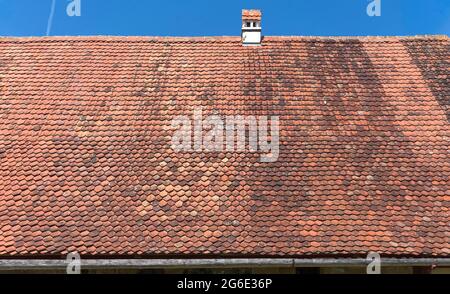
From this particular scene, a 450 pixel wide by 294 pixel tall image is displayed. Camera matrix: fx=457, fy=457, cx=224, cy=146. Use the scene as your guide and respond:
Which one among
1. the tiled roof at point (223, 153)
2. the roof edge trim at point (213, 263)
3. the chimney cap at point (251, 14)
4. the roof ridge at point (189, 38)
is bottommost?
the roof edge trim at point (213, 263)

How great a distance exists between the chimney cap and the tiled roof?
66 centimetres

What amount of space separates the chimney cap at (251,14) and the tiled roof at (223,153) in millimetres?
657

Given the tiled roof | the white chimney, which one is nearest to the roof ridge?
the tiled roof

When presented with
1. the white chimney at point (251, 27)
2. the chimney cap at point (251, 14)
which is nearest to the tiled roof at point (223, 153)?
the white chimney at point (251, 27)

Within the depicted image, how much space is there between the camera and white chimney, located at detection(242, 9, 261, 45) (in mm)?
9273

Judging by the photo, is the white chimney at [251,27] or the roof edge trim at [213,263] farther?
the white chimney at [251,27]

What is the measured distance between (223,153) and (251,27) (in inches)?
154

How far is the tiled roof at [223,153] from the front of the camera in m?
5.34

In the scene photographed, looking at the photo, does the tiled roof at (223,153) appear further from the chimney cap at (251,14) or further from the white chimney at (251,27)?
the chimney cap at (251,14)

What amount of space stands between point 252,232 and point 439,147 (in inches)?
125

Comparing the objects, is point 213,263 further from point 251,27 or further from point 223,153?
point 251,27

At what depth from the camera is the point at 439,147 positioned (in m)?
6.57

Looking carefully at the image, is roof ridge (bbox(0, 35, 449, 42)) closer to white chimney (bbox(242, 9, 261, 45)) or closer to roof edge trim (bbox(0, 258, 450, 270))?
white chimney (bbox(242, 9, 261, 45))
